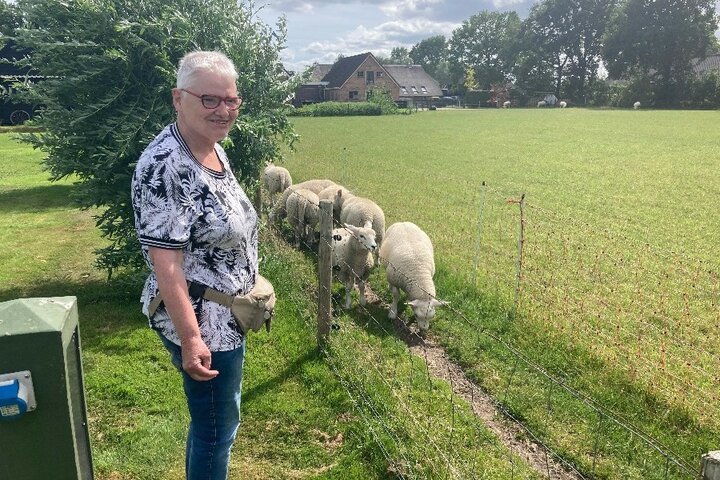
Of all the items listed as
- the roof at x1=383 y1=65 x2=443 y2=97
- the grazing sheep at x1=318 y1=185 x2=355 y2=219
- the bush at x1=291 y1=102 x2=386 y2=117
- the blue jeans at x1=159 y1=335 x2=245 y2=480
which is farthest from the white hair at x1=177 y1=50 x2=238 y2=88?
the roof at x1=383 y1=65 x2=443 y2=97

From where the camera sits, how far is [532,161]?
817 inches

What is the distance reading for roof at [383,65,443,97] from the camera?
87.8 metres

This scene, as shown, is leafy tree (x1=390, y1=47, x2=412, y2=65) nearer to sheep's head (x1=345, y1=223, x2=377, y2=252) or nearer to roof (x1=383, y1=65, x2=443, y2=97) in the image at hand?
roof (x1=383, y1=65, x2=443, y2=97)

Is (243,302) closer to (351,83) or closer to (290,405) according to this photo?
(290,405)

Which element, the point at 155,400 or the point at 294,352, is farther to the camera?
the point at 294,352

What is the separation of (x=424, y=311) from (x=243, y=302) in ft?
12.9

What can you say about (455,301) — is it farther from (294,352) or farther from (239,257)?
(239,257)

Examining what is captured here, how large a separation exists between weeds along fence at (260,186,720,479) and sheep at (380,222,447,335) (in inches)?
11.8

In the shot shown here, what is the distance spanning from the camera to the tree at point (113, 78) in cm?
591

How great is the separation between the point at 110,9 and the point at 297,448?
4941mm

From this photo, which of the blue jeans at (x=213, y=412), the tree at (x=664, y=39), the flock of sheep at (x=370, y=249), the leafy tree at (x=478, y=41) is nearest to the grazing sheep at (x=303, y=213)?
the flock of sheep at (x=370, y=249)

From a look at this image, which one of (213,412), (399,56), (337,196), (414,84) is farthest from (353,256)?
(399,56)

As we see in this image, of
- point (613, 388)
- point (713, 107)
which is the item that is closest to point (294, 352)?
point (613, 388)

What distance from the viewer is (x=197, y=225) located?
2.25 meters
